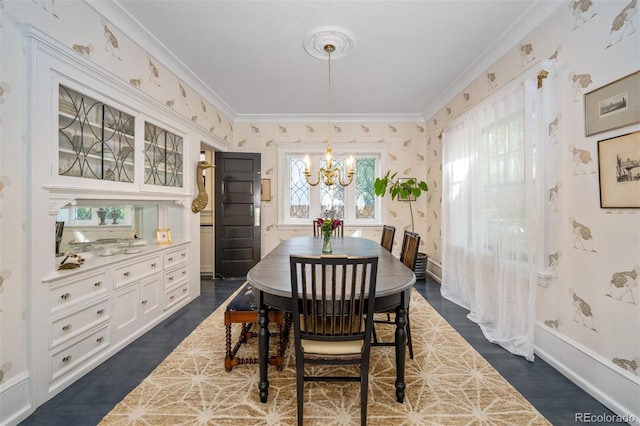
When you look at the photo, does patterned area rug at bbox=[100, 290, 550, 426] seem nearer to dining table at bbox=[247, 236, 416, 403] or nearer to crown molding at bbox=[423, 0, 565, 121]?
dining table at bbox=[247, 236, 416, 403]

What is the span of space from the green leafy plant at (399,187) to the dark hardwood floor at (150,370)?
2110 millimetres

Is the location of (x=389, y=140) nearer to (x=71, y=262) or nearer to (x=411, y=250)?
(x=411, y=250)

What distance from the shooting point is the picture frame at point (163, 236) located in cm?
319

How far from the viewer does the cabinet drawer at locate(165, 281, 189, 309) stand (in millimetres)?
3072

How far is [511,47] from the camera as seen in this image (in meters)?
2.63

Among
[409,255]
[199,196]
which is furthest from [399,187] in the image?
[199,196]

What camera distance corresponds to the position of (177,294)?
3252mm

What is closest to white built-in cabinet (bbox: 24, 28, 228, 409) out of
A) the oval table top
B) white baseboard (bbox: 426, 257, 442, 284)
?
the oval table top

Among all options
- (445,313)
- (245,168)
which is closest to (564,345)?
(445,313)

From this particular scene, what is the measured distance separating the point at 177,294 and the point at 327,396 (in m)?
2.29

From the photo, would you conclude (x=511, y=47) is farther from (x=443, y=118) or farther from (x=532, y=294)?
(x=532, y=294)

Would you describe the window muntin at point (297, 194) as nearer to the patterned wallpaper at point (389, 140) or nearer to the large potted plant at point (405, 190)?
the patterned wallpaper at point (389, 140)

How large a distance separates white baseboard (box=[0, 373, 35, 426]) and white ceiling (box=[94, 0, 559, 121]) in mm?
2578

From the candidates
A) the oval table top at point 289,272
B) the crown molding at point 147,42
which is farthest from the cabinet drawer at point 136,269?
the crown molding at point 147,42
